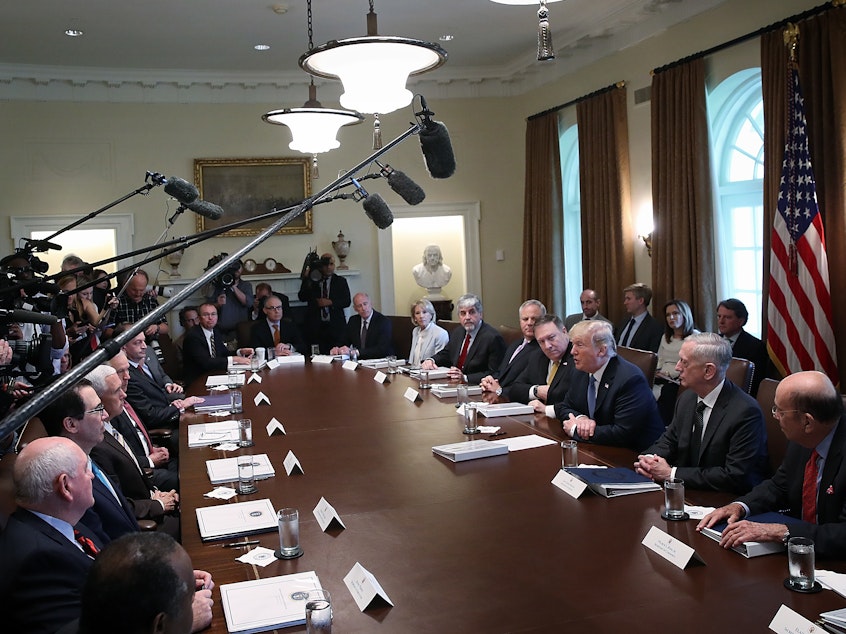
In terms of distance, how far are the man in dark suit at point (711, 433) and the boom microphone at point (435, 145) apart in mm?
1511

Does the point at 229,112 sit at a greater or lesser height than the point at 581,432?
greater

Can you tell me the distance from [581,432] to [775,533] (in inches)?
59.4

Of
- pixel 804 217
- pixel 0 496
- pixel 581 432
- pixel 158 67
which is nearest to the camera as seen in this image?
pixel 0 496

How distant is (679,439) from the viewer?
11.4 feet

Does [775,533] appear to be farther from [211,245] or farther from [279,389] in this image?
[211,245]

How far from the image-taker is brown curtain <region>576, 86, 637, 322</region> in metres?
8.10

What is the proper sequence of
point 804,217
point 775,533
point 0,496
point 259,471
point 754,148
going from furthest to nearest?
point 754,148 → point 804,217 → point 259,471 → point 0,496 → point 775,533

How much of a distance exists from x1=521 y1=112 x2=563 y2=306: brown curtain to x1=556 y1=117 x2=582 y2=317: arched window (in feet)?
0.45

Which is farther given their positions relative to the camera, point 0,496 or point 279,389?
point 279,389

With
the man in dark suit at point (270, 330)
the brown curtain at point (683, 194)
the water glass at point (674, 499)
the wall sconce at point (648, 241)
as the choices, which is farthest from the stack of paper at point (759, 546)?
the man in dark suit at point (270, 330)

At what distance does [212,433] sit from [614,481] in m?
2.18

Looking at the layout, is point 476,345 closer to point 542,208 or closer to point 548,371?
point 548,371

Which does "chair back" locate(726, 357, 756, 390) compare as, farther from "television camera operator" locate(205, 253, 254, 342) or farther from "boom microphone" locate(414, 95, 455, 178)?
"television camera operator" locate(205, 253, 254, 342)

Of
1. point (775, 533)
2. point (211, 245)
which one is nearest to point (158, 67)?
point (211, 245)
